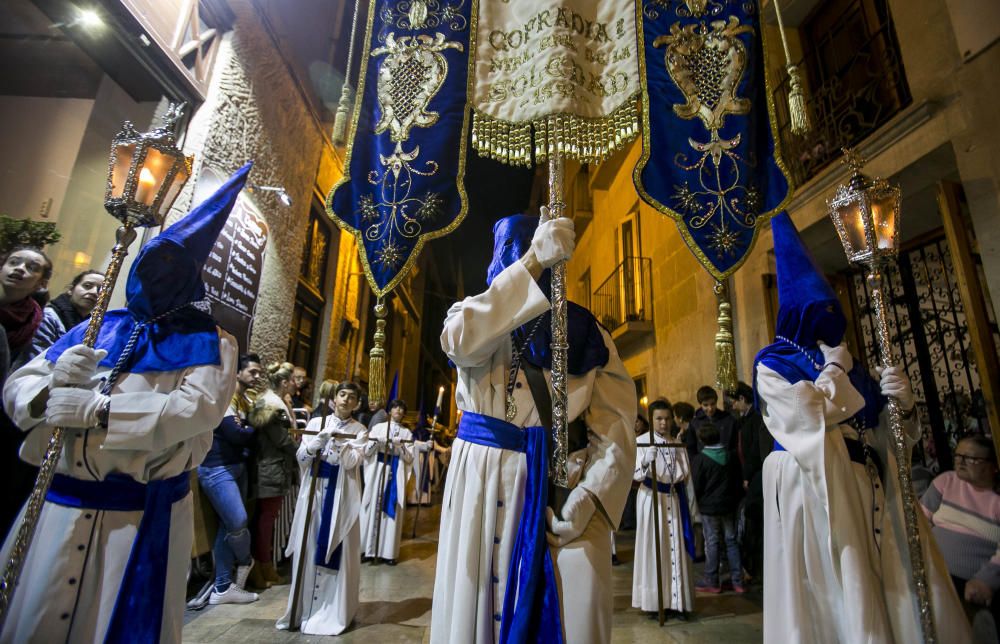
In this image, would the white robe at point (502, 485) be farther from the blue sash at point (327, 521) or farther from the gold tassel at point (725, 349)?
the blue sash at point (327, 521)

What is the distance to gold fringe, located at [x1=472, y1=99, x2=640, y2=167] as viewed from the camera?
2.27 meters

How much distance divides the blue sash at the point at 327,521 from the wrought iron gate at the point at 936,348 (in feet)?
17.2

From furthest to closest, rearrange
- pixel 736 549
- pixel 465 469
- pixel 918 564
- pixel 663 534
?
1. pixel 736 549
2. pixel 663 534
3. pixel 918 564
4. pixel 465 469

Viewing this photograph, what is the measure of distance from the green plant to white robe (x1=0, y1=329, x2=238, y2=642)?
5.58ft

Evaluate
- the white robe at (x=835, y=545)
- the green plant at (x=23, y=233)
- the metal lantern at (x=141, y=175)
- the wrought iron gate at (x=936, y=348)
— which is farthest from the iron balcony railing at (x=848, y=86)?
the green plant at (x=23, y=233)

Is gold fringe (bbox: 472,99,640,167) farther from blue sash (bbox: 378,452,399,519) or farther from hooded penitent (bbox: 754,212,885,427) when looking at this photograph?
blue sash (bbox: 378,452,399,519)

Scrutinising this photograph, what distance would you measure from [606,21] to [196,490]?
4451mm

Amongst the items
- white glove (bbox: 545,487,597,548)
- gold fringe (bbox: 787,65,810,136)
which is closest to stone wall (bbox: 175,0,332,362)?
white glove (bbox: 545,487,597,548)

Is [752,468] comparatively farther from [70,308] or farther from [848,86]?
[70,308]

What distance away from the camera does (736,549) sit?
476cm

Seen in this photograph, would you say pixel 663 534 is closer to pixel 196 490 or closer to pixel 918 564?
pixel 918 564

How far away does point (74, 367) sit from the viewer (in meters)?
1.73

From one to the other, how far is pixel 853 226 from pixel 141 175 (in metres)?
3.37

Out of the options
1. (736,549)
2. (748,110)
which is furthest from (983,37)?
(736,549)
